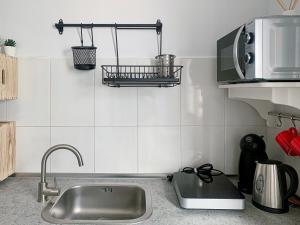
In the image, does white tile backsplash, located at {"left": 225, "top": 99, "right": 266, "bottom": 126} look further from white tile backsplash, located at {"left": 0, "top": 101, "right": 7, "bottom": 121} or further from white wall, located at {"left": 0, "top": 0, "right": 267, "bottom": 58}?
white tile backsplash, located at {"left": 0, "top": 101, "right": 7, "bottom": 121}

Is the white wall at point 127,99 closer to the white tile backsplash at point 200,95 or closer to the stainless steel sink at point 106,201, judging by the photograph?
the white tile backsplash at point 200,95

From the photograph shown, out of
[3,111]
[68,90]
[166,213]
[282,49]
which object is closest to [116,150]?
[68,90]

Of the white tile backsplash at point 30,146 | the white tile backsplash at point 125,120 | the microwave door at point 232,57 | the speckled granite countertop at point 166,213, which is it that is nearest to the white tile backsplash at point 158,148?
the white tile backsplash at point 125,120

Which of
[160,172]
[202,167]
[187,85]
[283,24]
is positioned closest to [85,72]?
[187,85]

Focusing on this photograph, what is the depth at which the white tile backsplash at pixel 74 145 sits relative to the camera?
1.69m

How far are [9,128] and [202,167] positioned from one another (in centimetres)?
116

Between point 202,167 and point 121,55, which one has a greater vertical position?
point 121,55

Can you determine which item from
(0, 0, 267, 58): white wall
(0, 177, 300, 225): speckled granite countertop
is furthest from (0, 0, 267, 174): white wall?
(0, 177, 300, 225): speckled granite countertop

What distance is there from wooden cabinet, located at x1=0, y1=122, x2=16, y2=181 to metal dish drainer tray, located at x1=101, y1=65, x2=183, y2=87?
Answer: 61 cm

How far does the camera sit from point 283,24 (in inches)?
40.8

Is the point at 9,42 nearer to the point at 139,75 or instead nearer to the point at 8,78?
the point at 8,78

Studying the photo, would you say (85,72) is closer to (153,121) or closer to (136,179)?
(153,121)

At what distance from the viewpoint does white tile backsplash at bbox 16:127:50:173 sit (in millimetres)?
1683

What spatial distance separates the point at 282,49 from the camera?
104cm
